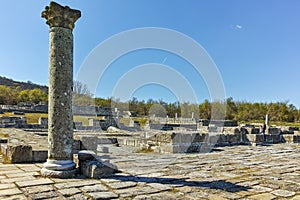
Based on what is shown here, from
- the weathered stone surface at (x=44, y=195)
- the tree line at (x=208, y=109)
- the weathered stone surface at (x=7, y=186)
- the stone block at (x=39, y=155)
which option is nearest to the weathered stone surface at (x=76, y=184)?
the weathered stone surface at (x=44, y=195)

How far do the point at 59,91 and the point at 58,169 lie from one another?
60.5 inches

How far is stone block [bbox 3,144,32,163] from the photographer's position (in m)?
6.78

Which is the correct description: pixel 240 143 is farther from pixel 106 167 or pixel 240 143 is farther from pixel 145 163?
pixel 106 167

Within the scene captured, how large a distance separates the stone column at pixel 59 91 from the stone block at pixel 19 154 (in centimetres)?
163

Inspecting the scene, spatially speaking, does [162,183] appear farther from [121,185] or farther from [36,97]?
[36,97]

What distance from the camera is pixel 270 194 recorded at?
475cm

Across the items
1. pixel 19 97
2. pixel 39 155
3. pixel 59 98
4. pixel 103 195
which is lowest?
pixel 103 195

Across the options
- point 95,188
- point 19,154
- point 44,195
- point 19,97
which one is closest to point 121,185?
point 95,188

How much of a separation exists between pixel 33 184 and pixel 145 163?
334 centimetres

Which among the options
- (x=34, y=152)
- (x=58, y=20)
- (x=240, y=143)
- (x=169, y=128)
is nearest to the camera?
(x=58, y=20)

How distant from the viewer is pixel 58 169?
5434mm

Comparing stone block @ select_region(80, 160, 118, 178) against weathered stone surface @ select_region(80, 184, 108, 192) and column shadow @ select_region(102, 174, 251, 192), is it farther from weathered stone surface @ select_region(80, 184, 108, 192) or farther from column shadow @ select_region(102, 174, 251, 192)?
weathered stone surface @ select_region(80, 184, 108, 192)

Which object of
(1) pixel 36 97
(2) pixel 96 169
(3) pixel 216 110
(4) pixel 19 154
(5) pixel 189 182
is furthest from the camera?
(1) pixel 36 97

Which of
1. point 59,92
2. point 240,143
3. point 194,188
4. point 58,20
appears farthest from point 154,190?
point 240,143
